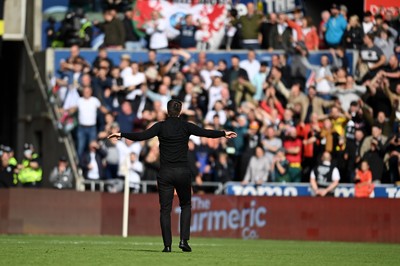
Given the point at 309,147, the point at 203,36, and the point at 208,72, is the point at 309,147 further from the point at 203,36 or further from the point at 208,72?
the point at 203,36

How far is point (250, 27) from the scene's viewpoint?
3338 centimetres

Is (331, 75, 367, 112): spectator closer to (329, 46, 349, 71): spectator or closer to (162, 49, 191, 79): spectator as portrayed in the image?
(329, 46, 349, 71): spectator

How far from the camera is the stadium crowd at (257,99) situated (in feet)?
98.3

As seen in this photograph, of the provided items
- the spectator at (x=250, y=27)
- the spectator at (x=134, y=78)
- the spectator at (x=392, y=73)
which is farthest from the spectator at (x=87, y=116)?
the spectator at (x=392, y=73)

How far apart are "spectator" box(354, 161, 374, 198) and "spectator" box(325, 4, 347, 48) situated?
4814 millimetres

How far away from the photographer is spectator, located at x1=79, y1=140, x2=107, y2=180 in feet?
101

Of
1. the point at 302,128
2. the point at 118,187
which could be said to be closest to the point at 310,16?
the point at 302,128

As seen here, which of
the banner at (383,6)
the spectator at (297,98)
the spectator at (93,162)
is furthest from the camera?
the banner at (383,6)

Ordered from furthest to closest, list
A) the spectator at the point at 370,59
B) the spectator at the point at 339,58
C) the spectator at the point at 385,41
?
the spectator at the point at 339,58
the spectator at the point at 385,41
the spectator at the point at 370,59

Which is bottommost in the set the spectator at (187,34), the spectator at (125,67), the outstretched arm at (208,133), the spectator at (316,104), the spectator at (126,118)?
the outstretched arm at (208,133)

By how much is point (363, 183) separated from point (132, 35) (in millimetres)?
8133

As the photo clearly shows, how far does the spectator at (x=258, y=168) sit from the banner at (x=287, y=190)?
156 millimetres

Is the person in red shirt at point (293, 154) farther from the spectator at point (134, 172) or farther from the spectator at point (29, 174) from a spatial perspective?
the spectator at point (29, 174)

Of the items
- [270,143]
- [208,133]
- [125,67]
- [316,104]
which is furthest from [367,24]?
[208,133]
